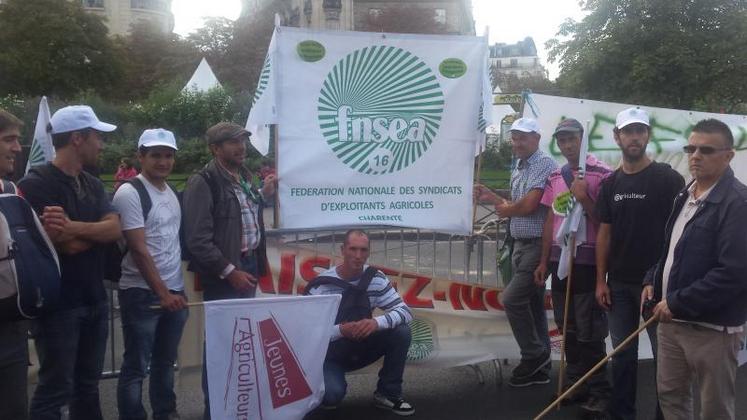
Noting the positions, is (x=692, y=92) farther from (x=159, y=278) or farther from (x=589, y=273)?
(x=159, y=278)

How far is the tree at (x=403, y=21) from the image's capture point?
2367 inches

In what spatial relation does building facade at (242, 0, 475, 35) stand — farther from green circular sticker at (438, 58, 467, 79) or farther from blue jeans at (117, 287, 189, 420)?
blue jeans at (117, 287, 189, 420)

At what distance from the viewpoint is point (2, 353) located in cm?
341

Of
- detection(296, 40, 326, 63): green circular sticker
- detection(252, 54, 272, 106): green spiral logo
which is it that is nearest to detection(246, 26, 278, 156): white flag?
detection(252, 54, 272, 106): green spiral logo

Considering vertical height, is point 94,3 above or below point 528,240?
above

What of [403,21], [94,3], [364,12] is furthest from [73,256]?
[94,3]

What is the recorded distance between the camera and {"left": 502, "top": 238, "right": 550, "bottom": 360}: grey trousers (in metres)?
5.83

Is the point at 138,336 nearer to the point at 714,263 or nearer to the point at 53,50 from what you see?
the point at 714,263

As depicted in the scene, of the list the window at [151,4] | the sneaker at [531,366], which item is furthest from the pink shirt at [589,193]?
the window at [151,4]

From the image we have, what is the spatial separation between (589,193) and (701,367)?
1576 mm

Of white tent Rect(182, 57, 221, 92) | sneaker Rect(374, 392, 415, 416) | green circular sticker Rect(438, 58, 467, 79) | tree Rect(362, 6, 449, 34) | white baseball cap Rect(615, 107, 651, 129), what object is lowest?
sneaker Rect(374, 392, 415, 416)

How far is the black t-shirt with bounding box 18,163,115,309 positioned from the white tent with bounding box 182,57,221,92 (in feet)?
87.0

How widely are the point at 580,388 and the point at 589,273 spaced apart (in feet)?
2.88

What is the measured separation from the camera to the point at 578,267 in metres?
5.38
